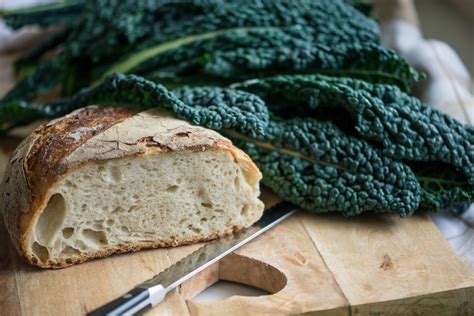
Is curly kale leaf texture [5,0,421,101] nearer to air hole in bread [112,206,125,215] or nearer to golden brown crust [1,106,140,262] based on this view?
golden brown crust [1,106,140,262]

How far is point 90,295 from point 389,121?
1022 millimetres

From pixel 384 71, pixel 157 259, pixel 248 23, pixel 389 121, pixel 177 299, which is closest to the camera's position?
pixel 177 299

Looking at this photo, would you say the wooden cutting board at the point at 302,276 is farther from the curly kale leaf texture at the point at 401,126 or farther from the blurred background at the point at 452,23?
the blurred background at the point at 452,23

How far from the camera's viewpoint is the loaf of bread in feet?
6.95

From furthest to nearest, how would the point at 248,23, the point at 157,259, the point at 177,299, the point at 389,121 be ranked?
1. the point at 248,23
2. the point at 389,121
3. the point at 157,259
4. the point at 177,299

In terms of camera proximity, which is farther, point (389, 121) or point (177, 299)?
point (389, 121)

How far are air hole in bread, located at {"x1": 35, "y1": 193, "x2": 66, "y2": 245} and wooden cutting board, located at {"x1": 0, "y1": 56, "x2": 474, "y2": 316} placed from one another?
102 mm

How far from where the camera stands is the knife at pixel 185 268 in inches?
77.3

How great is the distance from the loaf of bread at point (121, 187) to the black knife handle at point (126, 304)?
255mm

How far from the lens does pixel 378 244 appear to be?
7.57 feet

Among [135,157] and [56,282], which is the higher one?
[135,157]

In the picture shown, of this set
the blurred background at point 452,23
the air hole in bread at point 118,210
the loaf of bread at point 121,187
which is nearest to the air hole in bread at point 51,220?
the loaf of bread at point 121,187

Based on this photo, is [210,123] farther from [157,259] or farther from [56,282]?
[56,282]

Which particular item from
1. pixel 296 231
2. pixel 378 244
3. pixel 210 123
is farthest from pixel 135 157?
pixel 378 244
